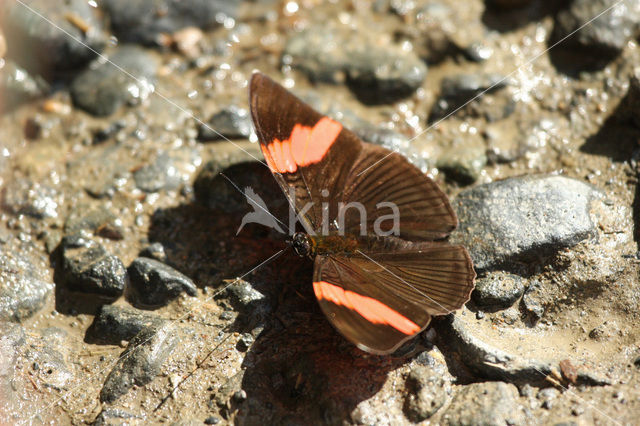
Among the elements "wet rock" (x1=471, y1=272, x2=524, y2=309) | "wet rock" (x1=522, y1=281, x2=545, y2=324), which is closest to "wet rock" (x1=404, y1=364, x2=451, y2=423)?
"wet rock" (x1=471, y1=272, x2=524, y2=309)

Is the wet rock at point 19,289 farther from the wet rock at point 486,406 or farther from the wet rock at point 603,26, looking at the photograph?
the wet rock at point 603,26

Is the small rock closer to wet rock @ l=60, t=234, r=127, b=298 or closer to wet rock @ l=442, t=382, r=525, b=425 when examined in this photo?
wet rock @ l=442, t=382, r=525, b=425

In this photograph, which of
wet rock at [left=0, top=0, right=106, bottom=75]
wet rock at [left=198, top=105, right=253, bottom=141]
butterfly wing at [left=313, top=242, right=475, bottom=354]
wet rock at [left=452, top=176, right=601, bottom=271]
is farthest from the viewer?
wet rock at [left=0, top=0, right=106, bottom=75]

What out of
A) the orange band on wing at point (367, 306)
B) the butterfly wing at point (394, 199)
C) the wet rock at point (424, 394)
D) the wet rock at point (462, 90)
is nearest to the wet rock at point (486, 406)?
the wet rock at point (424, 394)

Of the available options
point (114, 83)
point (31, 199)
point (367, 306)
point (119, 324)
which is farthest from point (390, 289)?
point (114, 83)

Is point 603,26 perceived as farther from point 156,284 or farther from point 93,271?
point 93,271

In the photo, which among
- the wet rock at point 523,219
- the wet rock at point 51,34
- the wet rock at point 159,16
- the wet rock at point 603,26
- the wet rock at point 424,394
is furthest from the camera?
the wet rock at point 159,16
